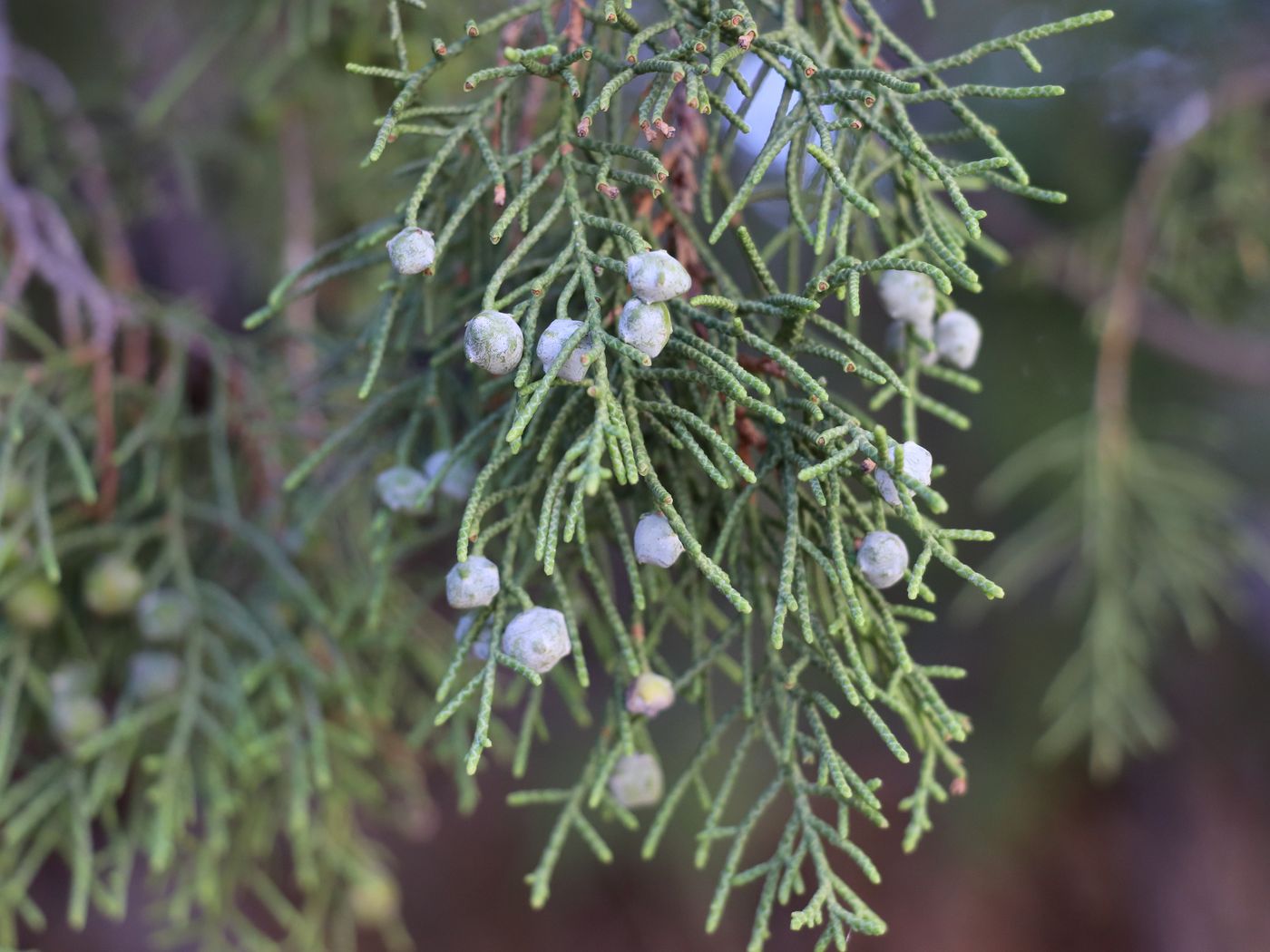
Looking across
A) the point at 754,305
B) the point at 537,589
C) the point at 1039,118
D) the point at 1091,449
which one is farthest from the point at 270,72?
the point at 1039,118

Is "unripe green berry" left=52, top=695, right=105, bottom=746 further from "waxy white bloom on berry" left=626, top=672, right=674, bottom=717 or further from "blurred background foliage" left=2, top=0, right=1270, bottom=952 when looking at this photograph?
"waxy white bloom on berry" left=626, top=672, right=674, bottom=717

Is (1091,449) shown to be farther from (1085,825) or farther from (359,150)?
(1085,825)

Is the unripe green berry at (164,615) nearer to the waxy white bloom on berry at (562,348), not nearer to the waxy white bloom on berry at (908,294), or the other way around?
the waxy white bloom on berry at (562,348)

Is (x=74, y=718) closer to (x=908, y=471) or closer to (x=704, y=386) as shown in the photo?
(x=704, y=386)

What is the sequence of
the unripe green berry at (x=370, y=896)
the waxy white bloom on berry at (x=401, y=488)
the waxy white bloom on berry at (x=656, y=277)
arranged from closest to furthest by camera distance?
1. the waxy white bloom on berry at (x=656, y=277)
2. the waxy white bloom on berry at (x=401, y=488)
3. the unripe green berry at (x=370, y=896)

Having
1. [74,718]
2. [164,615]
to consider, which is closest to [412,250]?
[164,615]

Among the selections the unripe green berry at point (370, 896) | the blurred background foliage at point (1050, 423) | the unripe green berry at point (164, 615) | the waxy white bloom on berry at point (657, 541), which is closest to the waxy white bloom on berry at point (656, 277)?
the waxy white bloom on berry at point (657, 541)

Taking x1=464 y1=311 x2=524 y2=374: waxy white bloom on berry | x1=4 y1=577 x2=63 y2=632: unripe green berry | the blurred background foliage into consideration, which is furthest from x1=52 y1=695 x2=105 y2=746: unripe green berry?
x1=464 y1=311 x2=524 y2=374: waxy white bloom on berry
